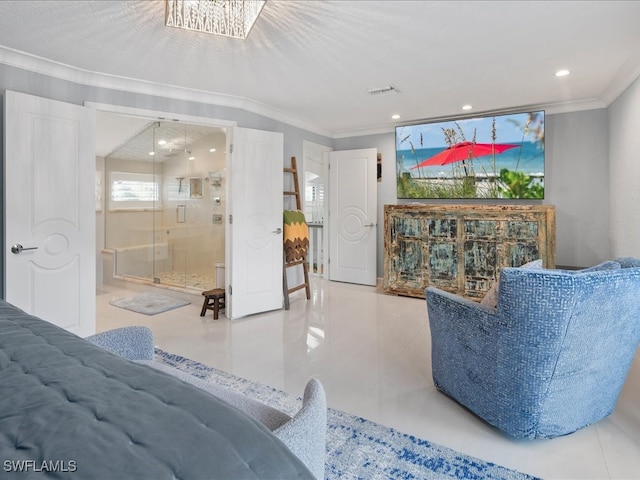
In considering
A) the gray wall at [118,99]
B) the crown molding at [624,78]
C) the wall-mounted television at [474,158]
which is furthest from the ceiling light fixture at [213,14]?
the wall-mounted television at [474,158]

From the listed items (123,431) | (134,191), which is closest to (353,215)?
(134,191)

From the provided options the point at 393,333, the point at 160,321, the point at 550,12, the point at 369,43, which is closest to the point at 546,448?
the point at 393,333

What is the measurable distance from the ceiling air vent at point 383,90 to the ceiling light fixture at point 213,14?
193 centimetres

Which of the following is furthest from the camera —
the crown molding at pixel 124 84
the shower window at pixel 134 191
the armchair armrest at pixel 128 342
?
the shower window at pixel 134 191

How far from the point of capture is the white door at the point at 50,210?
2781 millimetres

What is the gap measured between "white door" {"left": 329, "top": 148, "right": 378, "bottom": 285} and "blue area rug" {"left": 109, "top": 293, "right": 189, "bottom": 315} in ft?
8.11

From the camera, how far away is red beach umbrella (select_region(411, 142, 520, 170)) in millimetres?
4602

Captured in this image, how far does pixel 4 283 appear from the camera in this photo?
2795 mm

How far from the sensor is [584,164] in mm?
4309

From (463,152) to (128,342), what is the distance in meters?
4.47

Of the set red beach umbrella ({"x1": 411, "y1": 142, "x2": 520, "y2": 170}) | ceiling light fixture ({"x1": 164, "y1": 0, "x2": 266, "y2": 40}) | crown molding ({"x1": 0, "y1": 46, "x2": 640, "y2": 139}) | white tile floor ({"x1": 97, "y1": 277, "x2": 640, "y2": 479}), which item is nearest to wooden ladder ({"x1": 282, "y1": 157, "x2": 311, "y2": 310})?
white tile floor ({"x1": 97, "y1": 277, "x2": 640, "y2": 479})

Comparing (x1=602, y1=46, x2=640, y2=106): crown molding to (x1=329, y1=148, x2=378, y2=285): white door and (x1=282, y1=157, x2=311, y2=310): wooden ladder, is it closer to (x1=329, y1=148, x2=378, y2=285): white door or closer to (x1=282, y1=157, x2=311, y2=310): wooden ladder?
(x1=329, y1=148, x2=378, y2=285): white door

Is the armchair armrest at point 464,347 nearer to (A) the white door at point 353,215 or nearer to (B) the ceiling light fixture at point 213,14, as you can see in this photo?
(B) the ceiling light fixture at point 213,14
